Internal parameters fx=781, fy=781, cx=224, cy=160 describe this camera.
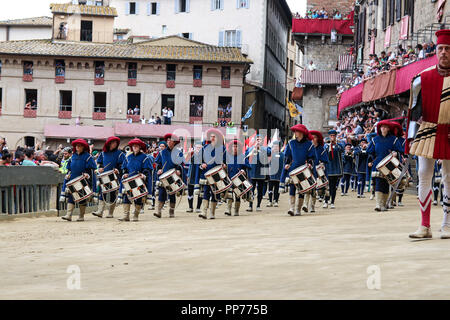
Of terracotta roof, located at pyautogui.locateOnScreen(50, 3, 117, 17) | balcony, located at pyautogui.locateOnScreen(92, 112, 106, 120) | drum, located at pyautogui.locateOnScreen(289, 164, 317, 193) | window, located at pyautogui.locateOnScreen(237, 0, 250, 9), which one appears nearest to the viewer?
drum, located at pyautogui.locateOnScreen(289, 164, 317, 193)

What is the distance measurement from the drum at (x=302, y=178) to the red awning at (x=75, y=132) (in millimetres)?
42960

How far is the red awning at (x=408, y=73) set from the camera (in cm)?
2513

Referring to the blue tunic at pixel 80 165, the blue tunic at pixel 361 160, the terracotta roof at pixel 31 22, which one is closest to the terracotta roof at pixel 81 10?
the terracotta roof at pixel 31 22

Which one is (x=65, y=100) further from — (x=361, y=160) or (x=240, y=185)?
(x=240, y=185)

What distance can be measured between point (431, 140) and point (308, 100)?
49.7m

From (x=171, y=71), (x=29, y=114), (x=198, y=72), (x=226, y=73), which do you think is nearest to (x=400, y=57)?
(x=226, y=73)

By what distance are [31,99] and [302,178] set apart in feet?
156

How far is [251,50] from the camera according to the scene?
228 feet

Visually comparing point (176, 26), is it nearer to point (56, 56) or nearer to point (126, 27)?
point (126, 27)

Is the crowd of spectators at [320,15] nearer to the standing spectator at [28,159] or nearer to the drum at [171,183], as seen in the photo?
the standing spectator at [28,159]

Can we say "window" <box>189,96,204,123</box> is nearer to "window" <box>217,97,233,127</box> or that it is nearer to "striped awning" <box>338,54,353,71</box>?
"window" <box>217,97,233,127</box>

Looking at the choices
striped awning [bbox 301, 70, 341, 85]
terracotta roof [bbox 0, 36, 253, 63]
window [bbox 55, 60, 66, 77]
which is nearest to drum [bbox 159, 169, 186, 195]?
striped awning [bbox 301, 70, 341, 85]

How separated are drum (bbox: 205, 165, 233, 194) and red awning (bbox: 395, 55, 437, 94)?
361 inches

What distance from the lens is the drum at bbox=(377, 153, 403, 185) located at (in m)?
18.1
